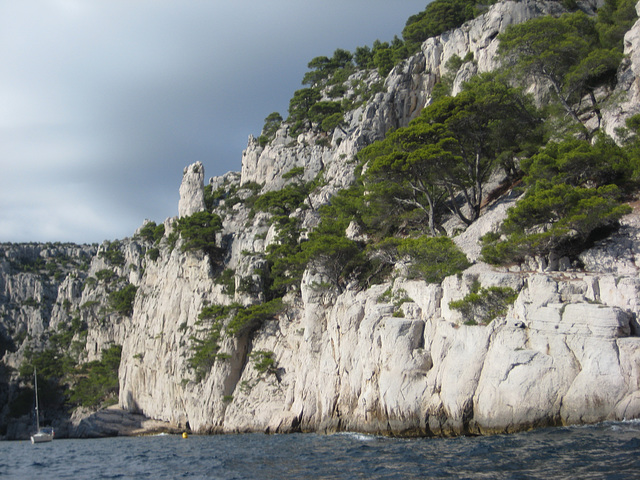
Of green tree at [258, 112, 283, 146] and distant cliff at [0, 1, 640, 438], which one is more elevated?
green tree at [258, 112, 283, 146]

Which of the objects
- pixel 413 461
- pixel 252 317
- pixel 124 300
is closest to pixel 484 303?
pixel 413 461

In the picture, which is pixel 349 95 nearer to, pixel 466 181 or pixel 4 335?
pixel 466 181

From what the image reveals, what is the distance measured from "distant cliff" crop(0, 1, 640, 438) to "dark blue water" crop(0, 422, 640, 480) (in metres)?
2.15

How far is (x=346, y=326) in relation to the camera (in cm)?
3128

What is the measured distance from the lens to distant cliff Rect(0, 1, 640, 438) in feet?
63.5

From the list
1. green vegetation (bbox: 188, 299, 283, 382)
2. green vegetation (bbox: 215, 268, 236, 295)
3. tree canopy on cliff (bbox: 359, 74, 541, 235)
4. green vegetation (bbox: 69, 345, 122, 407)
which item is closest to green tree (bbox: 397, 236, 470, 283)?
tree canopy on cliff (bbox: 359, 74, 541, 235)

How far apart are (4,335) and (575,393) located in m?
96.5

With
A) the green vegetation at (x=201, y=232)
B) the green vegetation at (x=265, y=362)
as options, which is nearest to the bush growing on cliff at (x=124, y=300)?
the green vegetation at (x=201, y=232)

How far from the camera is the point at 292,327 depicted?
41.7m

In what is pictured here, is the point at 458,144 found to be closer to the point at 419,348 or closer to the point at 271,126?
the point at 419,348

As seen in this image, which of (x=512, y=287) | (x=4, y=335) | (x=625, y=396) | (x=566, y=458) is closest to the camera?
(x=566, y=458)

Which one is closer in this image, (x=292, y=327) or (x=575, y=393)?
(x=575, y=393)

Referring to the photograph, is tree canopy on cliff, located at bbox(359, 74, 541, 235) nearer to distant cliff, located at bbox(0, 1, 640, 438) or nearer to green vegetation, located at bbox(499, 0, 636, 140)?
green vegetation, located at bbox(499, 0, 636, 140)

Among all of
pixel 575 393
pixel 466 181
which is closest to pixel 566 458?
pixel 575 393
